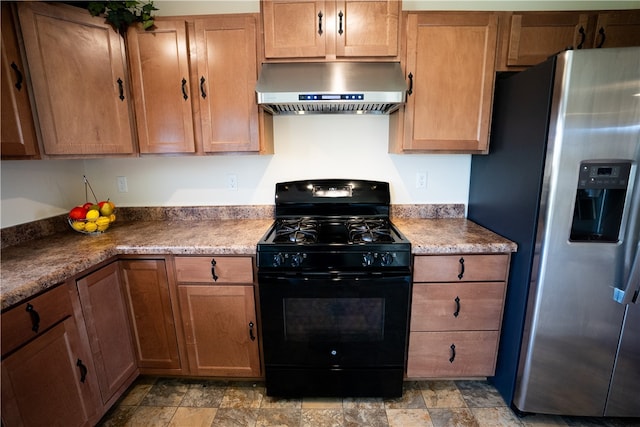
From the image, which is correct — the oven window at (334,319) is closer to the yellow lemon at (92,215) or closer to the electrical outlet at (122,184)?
the yellow lemon at (92,215)

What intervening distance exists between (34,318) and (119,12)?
5.13 ft

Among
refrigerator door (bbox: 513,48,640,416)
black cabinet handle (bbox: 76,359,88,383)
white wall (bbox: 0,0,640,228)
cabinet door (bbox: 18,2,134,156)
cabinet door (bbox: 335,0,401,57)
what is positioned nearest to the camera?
refrigerator door (bbox: 513,48,640,416)

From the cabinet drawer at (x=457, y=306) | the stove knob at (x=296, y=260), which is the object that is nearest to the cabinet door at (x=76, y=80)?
the stove knob at (x=296, y=260)

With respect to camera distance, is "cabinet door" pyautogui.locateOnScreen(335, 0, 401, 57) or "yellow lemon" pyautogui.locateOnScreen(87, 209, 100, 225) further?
"yellow lemon" pyautogui.locateOnScreen(87, 209, 100, 225)

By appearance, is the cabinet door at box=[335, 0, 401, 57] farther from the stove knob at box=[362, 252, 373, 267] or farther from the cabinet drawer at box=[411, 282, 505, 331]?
the cabinet drawer at box=[411, 282, 505, 331]

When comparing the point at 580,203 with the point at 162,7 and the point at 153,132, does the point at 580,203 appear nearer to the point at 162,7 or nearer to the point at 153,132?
the point at 153,132

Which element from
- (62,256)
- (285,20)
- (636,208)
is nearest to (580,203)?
(636,208)

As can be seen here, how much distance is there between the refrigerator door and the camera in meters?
1.16

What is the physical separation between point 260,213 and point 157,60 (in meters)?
1.10

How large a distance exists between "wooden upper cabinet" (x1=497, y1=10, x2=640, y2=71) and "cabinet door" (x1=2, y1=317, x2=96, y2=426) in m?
2.58

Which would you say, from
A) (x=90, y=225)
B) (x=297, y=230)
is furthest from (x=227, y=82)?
(x=90, y=225)

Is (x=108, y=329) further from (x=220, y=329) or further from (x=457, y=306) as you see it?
(x=457, y=306)

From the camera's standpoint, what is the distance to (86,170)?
203 centimetres

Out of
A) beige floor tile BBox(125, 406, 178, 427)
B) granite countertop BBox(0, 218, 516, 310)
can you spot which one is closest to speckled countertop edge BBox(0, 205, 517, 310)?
granite countertop BBox(0, 218, 516, 310)
